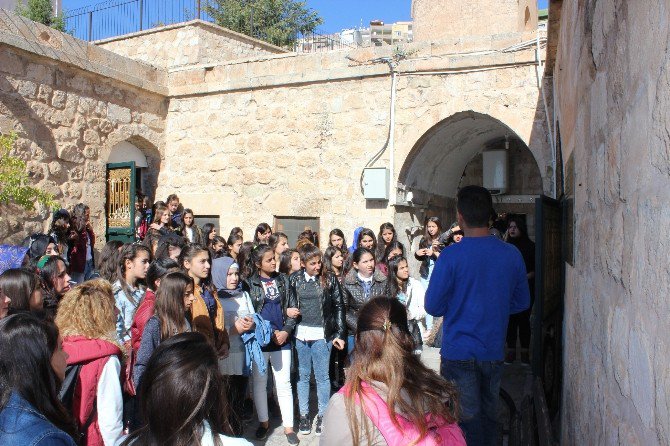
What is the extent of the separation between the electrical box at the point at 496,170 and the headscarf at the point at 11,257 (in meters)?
8.38

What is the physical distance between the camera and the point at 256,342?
16.0 feet

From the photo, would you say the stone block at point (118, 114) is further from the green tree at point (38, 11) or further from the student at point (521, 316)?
the green tree at point (38, 11)

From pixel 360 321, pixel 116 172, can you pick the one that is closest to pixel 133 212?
pixel 116 172

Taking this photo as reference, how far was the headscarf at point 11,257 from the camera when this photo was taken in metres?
5.44

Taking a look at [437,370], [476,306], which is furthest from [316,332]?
[476,306]

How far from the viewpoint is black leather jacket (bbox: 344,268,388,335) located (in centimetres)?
534

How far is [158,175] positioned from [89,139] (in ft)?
5.64

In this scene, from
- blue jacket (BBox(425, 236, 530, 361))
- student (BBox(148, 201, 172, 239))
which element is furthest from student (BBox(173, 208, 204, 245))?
blue jacket (BBox(425, 236, 530, 361))

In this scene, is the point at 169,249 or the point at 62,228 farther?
→ the point at 62,228

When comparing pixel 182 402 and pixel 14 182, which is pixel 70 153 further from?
pixel 182 402

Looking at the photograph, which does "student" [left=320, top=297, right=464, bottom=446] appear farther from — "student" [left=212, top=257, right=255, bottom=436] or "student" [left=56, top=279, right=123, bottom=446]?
"student" [left=212, top=257, right=255, bottom=436]

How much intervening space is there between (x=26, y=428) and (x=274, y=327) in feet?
10.7

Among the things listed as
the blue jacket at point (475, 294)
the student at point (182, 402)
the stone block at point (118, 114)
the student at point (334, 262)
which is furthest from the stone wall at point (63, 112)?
the student at point (182, 402)

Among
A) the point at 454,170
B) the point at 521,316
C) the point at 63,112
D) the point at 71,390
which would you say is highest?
the point at 63,112
